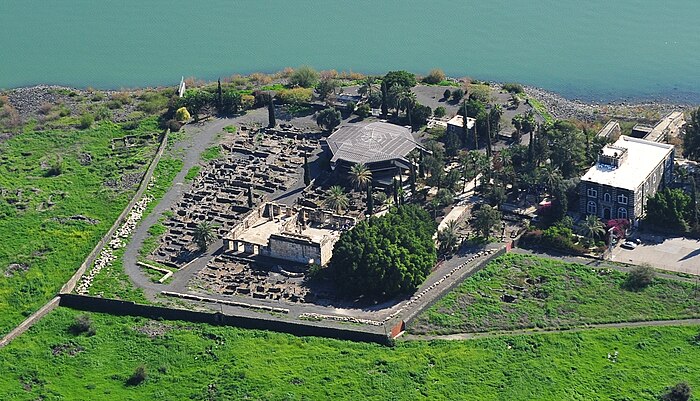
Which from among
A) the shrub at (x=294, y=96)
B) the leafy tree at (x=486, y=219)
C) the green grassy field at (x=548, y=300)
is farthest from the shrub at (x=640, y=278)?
the shrub at (x=294, y=96)

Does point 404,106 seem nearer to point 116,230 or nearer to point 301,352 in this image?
point 116,230

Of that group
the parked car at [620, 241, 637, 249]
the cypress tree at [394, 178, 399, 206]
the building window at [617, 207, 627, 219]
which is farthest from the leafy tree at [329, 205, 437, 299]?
the building window at [617, 207, 627, 219]

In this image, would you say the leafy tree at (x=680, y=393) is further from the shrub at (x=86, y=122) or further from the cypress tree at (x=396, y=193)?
the shrub at (x=86, y=122)

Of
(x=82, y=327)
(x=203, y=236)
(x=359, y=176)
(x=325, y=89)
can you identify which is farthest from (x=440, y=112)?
(x=82, y=327)

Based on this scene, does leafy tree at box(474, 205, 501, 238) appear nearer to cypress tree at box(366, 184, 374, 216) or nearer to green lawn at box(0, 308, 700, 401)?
cypress tree at box(366, 184, 374, 216)

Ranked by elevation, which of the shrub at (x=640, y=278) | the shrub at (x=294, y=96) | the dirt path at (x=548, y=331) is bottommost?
the dirt path at (x=548, y=331)

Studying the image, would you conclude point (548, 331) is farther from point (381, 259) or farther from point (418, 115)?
point (418, 115)
